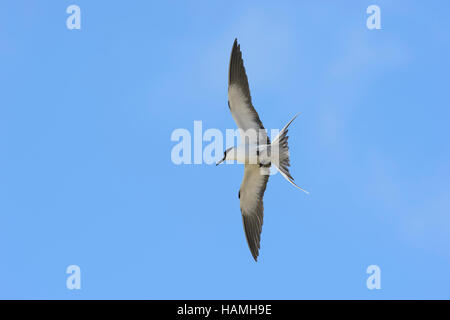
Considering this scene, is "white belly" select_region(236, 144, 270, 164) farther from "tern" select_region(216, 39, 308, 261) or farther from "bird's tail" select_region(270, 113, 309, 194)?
"bird's tail" select_region(270, 113, 309, 194)

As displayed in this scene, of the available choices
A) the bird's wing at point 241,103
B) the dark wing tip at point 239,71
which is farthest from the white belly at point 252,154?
the dark wing tip at point 239,71

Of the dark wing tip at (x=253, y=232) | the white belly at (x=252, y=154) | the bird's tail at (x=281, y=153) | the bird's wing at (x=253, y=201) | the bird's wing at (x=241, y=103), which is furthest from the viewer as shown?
the bird's wing at (x=253, y=201)

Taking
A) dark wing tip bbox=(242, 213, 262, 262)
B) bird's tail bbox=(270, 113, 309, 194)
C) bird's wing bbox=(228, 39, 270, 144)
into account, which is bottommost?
dark wing tip bbox=(242, 213, 262, 262)

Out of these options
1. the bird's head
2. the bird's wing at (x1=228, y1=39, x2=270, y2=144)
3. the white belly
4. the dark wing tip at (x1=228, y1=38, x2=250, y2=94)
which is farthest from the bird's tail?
the dark wing tip at (x1=228, y1=38, x2=250, y2=94)

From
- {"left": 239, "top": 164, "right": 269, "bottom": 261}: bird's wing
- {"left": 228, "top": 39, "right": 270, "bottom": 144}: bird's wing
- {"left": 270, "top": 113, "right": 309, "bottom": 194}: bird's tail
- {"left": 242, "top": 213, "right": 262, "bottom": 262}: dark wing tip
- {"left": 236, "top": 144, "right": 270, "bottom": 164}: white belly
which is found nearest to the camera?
{"left": 270, "top": 113, "right": 309, "bottom": 194}: bird's tail

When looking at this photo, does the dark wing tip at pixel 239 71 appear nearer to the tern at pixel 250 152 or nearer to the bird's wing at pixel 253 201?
the tern at pixel 250 152

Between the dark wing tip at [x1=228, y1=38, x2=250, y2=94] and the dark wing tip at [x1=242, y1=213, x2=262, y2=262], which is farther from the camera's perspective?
the dark wing tip at [x1=242, y1=213, x2=262, y2=262]
